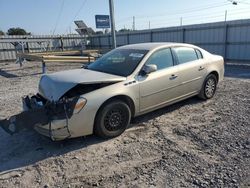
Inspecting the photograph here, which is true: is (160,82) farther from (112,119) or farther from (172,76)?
(112,119)

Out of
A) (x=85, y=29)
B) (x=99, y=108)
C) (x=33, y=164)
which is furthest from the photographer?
(x=85, y=29)

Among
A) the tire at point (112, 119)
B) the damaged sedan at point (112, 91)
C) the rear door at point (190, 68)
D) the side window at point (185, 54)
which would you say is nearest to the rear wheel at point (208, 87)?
the damaged sedan at point (112, 91)

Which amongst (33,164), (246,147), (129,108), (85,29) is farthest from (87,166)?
(85,29)

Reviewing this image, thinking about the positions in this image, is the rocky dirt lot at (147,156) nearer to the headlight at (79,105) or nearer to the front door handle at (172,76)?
the headlight at (79,105)

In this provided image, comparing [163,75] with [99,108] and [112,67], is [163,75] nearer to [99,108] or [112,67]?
[112,67]

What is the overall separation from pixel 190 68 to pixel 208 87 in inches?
41.8

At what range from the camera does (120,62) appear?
17.0 ft

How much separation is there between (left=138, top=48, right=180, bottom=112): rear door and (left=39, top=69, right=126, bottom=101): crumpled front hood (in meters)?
0.57

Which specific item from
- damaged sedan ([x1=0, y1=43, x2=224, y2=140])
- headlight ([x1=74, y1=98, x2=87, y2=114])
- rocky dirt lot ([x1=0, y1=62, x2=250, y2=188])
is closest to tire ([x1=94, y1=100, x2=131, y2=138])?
damaged sedan ([x1=0, y1=43, x2=224, y2=140])

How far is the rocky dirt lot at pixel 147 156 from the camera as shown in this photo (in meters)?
3.25

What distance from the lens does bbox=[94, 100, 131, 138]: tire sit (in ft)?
13.9

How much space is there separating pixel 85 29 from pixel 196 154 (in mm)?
22672

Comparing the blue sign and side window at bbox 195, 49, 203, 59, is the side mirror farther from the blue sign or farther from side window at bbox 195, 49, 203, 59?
the blue sign

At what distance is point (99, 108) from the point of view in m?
4.18
